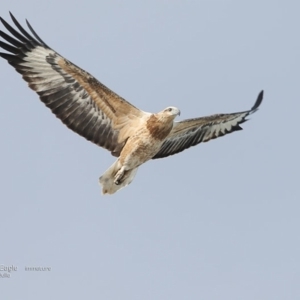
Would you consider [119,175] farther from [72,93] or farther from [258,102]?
[258,102]

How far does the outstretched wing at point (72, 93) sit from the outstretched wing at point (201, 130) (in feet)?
4.11

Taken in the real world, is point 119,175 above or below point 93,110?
below

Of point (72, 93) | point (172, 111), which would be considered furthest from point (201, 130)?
point (72, 93)

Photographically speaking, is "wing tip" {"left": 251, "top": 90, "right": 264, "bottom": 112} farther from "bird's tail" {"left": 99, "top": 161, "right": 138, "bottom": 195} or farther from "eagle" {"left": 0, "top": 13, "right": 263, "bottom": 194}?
"bird's tail" {"left": 99, "top": 161, "right": 138, "bottom": 195}

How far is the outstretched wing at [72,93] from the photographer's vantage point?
26312mm

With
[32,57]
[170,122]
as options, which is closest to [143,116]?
[170,122]

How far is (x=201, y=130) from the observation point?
92.1 feet

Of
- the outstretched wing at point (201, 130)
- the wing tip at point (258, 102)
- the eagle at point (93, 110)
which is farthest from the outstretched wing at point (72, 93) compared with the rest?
the wing tip at point (258, 102)

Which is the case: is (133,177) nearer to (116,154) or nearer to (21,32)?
(116,154)

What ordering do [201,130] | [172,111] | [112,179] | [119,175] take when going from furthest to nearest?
[201,130]
[112,179]
[119,175]
[172,111]

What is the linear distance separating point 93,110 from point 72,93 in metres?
0.57

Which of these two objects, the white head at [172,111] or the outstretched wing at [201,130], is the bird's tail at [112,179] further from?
the white head at [172,111]

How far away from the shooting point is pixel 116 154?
27.0 meters

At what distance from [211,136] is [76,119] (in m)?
3.04
